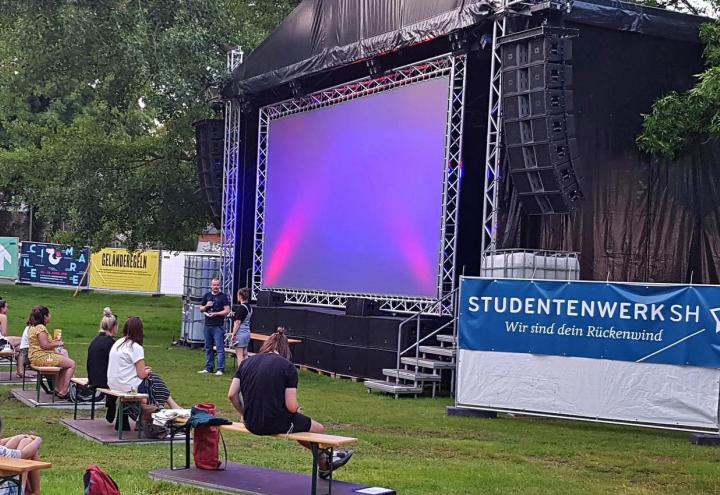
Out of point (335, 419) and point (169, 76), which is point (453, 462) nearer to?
point (335, 419)

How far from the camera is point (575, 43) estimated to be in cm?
1444

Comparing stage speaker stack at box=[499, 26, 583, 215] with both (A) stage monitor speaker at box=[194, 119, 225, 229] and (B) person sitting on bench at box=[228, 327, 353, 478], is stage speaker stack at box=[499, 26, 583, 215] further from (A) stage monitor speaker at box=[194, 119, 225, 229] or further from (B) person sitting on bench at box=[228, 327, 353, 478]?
(A) stage monitor speaker at box=[194, 119, 225, 229]

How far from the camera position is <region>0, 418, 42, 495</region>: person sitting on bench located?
21.4 feet

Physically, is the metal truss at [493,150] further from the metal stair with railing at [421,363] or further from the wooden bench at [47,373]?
the wooden bench at [47,373]

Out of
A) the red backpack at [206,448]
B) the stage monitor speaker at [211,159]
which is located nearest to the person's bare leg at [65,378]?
the red backpack at [206,448]

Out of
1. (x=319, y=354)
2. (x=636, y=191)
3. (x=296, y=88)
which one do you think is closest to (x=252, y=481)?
(x=636, y=191)

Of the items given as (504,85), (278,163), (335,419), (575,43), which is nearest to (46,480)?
(335,419)

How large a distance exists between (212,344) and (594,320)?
7.61 metres

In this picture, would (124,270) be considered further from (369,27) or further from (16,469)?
(16,469)

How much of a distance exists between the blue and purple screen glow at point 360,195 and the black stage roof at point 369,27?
0.84 meters

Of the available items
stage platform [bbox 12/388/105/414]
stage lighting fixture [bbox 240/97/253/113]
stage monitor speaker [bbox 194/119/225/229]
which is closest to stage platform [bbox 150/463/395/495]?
stage platform [bbox 12/388/105/414]

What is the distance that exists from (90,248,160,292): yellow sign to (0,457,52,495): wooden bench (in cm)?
3012

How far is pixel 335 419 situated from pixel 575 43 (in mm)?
6601

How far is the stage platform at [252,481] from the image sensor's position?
289 inches
